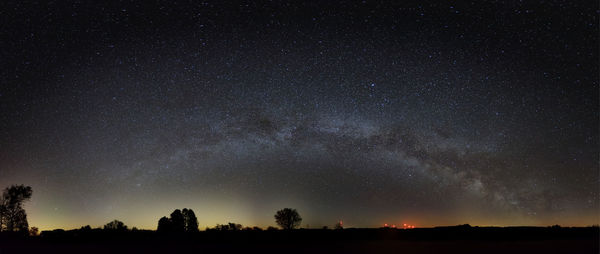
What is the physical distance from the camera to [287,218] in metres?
63.6

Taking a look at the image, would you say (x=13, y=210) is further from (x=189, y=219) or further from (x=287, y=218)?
(x=287, y=218)

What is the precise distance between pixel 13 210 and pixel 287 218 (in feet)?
126

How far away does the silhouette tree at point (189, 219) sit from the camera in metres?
54.2

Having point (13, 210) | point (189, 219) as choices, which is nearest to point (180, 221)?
point (189, 219)

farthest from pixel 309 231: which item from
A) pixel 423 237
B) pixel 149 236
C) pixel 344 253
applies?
pixel 149 236

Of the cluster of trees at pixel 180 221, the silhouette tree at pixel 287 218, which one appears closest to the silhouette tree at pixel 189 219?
the cluster of trees at pixel 180 221

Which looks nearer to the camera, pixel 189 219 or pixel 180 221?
pixel 180 221

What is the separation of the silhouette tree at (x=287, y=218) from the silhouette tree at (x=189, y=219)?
14998mm

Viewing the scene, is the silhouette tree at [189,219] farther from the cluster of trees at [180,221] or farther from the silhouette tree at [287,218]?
the silhouette tree at [287,218]

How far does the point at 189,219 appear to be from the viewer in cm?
5462

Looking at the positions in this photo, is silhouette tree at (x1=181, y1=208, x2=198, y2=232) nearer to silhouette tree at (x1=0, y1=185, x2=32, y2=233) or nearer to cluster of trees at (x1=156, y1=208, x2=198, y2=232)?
cluster of trees at (x1=156, y1=208, x2=198, y2=232)

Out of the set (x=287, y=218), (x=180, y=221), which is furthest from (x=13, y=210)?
(x=287, y=218)

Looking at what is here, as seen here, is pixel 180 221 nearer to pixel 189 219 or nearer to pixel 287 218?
pixel 189 219

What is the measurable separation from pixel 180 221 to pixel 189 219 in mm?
5435
